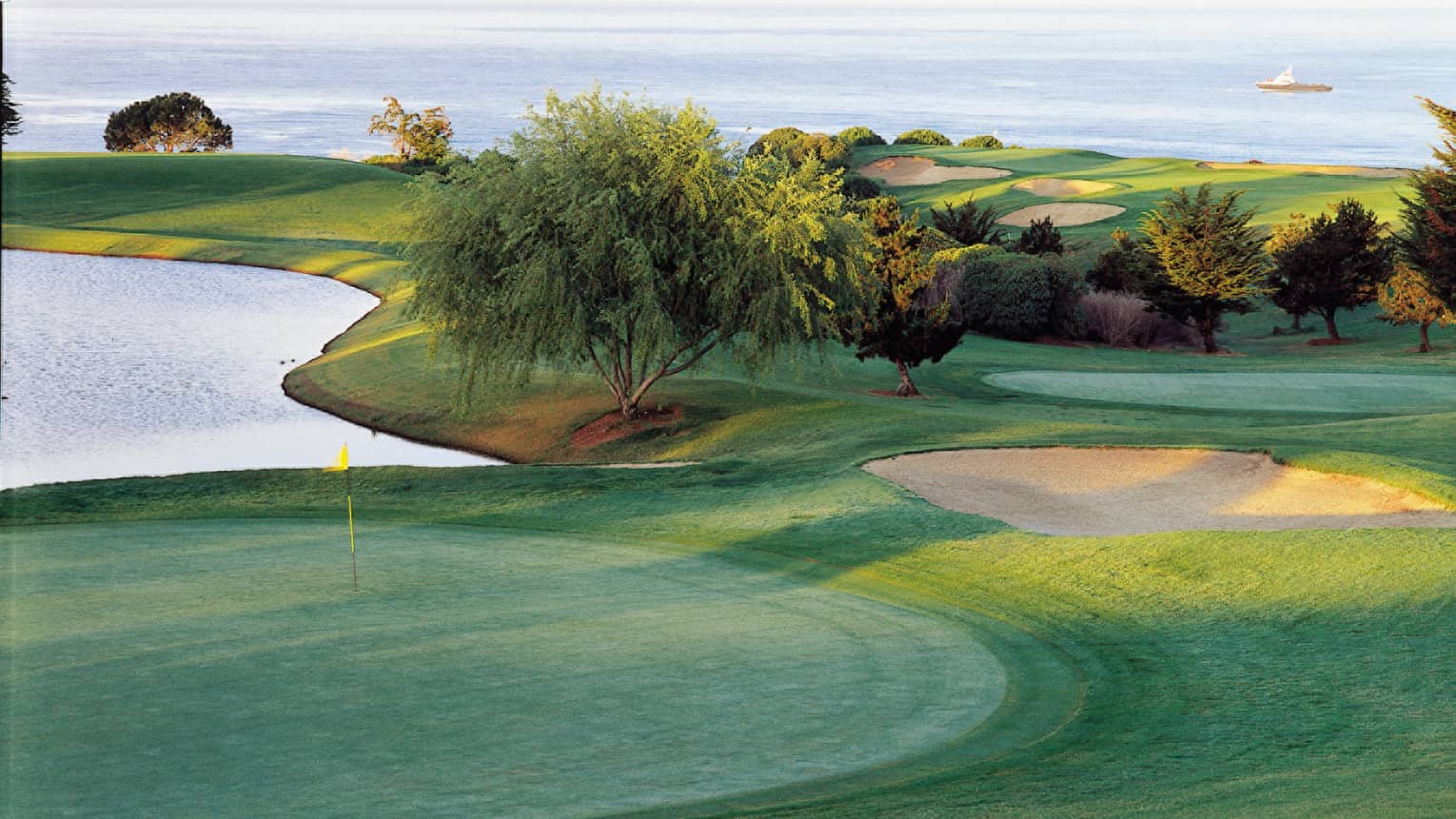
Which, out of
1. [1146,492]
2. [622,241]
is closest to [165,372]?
[622,241]

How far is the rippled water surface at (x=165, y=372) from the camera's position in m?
36.2

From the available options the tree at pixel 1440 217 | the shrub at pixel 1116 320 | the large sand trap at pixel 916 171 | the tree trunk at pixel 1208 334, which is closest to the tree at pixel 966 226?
the shrub at pixel 1116 320

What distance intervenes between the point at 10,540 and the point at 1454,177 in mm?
35542

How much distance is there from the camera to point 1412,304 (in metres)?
53.6

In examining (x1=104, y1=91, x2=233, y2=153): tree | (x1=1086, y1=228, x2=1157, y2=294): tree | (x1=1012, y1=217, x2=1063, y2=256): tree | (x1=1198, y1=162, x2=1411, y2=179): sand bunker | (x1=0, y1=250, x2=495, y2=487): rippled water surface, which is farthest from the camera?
(x1=104, y1=91, x2=233, y2=153): tree

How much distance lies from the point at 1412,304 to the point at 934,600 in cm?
4265

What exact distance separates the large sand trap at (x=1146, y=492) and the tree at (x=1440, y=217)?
A: 19.7 meters

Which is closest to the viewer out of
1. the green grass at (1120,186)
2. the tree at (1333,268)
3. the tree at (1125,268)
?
the tree at (1333,268)

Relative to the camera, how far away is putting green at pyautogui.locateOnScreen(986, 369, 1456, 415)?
37.6m

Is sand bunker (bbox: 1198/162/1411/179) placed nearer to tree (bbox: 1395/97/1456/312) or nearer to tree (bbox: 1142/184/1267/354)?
tree (bbox: 1142/184/1267/354)

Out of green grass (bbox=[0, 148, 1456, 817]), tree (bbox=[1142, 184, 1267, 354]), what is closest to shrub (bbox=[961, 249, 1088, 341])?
tree (bbox=[1142, 184, 1267, 354])

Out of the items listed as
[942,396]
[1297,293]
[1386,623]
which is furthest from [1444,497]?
[1297,293]

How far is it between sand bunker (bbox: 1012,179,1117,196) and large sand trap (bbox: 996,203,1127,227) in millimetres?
6255

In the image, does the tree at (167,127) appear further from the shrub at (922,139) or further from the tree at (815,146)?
the shrub at (922,139)
